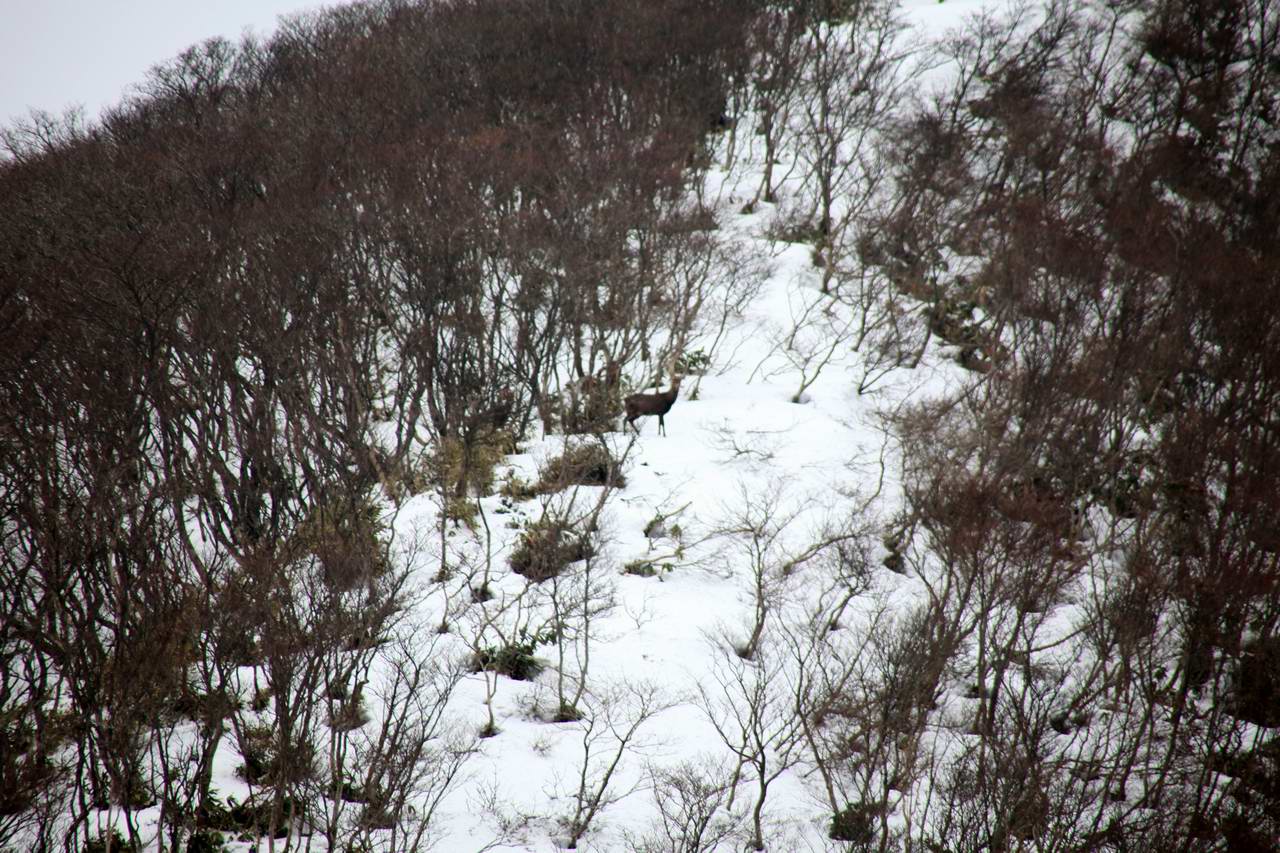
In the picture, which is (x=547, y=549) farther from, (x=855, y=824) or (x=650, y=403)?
(x=855, y=824)

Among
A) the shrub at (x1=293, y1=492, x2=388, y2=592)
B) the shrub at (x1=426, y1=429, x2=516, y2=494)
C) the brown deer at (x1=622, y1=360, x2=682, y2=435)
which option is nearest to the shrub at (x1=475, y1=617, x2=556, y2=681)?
the shrub at (x1=293, y1=492, x2=388, y2=592)

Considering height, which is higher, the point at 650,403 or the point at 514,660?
→ the point at 650,403

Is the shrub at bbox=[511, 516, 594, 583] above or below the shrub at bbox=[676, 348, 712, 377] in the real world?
below

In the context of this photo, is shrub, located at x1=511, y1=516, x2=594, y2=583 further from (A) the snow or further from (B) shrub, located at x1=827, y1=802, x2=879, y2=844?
(B) shrub, located at x1=827, y1=802, x2=879, y2=844

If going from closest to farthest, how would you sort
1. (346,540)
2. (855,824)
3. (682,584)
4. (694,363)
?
(855,824), (346,540), (682,584), (694,363)

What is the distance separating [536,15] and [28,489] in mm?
36162

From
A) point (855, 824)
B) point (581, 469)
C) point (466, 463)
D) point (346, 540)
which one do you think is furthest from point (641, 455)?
point (855, 824)

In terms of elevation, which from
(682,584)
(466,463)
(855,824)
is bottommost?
(855,824)

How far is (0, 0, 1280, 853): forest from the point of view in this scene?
51.0 ft

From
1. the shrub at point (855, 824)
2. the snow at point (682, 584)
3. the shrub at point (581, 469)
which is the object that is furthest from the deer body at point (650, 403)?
the shrub at point (855, 824)

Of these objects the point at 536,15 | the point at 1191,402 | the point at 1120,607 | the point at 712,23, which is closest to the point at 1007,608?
the point at 1120,607

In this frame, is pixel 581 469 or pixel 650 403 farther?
pixel 650 403

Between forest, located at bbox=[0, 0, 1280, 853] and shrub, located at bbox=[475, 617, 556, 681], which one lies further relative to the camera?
shrub, located at bbox=[475, 617, 556, 681]

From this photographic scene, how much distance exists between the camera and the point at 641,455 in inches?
1080
